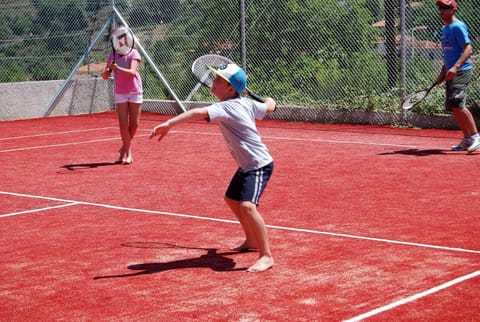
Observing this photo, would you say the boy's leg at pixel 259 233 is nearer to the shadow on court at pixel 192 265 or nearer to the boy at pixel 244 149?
the boy at pixel 244 149

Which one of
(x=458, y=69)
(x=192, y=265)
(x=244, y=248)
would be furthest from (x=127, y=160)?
(x=192, y=265)

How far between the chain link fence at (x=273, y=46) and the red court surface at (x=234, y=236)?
2891 mm

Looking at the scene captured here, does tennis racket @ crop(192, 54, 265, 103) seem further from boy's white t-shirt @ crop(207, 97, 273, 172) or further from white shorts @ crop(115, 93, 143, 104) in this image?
white shorts @ crop(115, 93, 143, 104)

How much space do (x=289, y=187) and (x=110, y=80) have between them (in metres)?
12.3

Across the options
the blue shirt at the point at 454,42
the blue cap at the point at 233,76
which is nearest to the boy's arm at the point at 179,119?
the blue cap at the point at 233,76

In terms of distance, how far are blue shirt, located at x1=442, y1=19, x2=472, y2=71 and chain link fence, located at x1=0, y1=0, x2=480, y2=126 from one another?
2888 mm

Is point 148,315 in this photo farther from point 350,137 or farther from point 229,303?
point 350,137

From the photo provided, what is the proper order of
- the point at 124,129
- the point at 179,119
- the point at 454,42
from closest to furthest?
the point at 179,119
the point at 454,42
the point at 124,129

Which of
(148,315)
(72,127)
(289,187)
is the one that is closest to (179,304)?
(148,315)

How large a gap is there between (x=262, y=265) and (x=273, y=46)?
12.3 m

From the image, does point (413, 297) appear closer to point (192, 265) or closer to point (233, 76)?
point (192, 265)

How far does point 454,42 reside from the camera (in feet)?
41.1

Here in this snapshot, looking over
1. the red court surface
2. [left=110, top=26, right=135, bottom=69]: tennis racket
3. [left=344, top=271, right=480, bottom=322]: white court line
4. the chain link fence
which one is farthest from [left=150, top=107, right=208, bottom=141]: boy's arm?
the chain link fence

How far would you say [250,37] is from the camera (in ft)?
61.4
